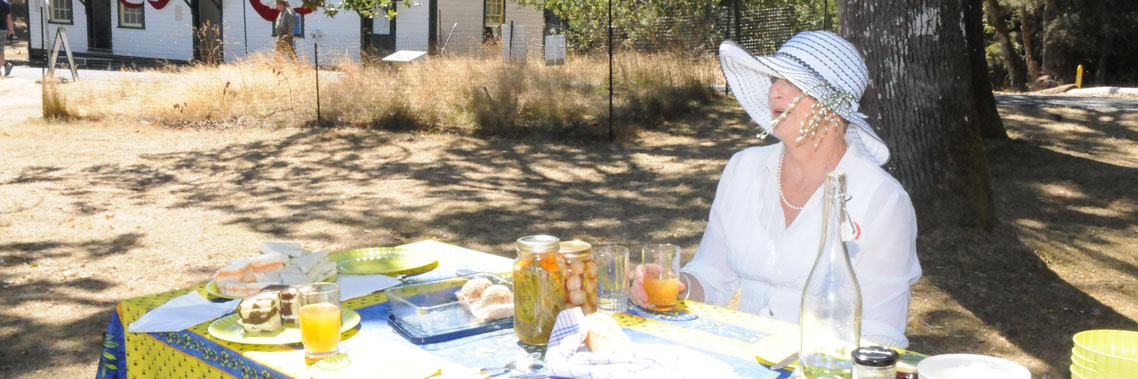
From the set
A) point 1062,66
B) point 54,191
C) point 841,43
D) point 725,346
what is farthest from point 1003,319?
point 1062,66

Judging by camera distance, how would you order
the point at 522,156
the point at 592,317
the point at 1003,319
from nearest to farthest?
the point at 592,317 → the point at 1003,319 → the point at 522,156

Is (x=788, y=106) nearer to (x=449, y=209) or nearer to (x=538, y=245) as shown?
(x=538, y=245)

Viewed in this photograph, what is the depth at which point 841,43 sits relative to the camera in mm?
2576

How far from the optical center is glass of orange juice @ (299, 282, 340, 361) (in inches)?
76.1

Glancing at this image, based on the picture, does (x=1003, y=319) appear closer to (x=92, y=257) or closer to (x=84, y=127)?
(x=92, y=257)

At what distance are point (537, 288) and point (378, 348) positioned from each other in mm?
378

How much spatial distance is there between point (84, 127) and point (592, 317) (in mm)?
11745

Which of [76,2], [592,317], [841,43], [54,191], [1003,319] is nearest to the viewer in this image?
[592,317]

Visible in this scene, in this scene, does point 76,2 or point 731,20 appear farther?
point 76,2

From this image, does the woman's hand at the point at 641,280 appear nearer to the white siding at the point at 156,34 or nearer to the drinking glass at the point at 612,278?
the drinking glass at the point at 612,278

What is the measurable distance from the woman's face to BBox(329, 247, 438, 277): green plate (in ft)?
3.62

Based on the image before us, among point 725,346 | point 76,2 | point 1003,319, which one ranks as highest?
point 76,2

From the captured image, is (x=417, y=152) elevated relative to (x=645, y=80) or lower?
lower

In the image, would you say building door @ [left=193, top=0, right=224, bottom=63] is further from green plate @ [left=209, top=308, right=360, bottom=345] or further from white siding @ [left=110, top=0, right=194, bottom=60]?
green plate @ [left=209, top=308, right=360, bottom=345]
